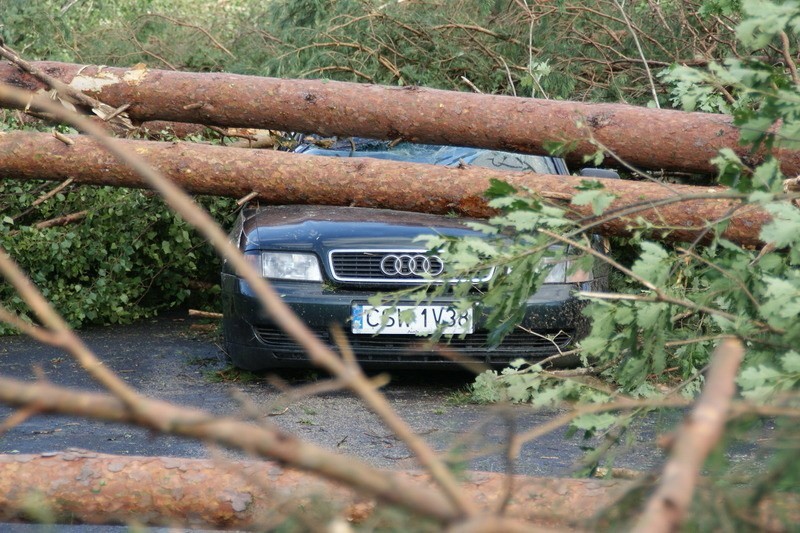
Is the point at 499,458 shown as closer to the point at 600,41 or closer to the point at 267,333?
the point at 267,333

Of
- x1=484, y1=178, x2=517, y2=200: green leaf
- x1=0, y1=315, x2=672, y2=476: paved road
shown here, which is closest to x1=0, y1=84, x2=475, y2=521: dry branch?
x1=484, y1=178, x2=517, y2=200: green leaf

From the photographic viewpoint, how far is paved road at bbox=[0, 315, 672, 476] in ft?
13.8

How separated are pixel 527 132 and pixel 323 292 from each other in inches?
62.9

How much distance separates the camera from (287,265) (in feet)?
17.6

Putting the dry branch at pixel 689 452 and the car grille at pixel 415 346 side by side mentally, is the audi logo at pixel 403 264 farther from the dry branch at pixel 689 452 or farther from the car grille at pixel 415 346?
the dry branch at pixel 689 452

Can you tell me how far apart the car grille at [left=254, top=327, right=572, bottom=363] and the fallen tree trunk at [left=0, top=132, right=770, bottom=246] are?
2.38ft

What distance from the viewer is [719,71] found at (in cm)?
248

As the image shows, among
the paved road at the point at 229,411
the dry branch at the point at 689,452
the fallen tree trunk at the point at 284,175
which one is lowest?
the paved road at the point at 229,411

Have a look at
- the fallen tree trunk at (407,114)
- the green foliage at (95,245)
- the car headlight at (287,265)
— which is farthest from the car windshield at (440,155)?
the car headlight at (287,265)

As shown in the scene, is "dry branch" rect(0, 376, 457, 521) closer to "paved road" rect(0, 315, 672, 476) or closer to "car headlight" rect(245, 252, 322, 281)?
"paved road" rect(0, 315, 672, 476)

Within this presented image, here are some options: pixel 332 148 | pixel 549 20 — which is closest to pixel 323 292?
pixel 332 148

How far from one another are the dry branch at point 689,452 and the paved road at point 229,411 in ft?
6.37

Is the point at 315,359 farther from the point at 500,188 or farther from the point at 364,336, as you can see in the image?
the point at 364,336

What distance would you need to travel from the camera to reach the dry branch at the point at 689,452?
1.00 meters
